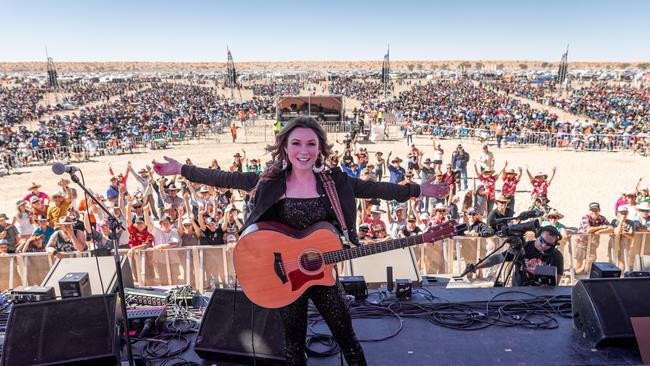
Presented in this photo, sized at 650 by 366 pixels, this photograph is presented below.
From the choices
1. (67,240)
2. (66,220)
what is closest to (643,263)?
(67,240)

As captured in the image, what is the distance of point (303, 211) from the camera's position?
284 cm

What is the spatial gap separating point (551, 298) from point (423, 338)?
58.8 inches

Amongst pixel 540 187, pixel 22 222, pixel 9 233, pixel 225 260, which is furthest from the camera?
pixel 540 187

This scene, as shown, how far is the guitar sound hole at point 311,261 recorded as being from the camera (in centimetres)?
276

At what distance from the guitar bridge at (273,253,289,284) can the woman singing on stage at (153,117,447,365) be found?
0.56 ft

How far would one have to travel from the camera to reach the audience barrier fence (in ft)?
22.0

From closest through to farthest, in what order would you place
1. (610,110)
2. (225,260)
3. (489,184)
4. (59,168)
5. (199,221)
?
(59,168)
(225,260)
(199,221)
(489,184)
(610,110)

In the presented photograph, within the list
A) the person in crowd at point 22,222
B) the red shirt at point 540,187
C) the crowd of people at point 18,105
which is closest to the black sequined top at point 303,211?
the person in crowd at point 22,222

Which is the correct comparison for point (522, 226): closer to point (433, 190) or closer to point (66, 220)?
point (433, 190)

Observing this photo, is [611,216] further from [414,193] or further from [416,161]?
[414,193]

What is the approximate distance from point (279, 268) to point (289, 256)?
101 millimetres

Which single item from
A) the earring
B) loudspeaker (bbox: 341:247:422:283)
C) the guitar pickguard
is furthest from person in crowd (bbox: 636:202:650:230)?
the guitar pickguard

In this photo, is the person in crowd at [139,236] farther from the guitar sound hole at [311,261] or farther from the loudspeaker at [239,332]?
the guitar sound hole at [311,261]

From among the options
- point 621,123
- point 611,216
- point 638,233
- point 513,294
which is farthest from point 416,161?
point 621,123
